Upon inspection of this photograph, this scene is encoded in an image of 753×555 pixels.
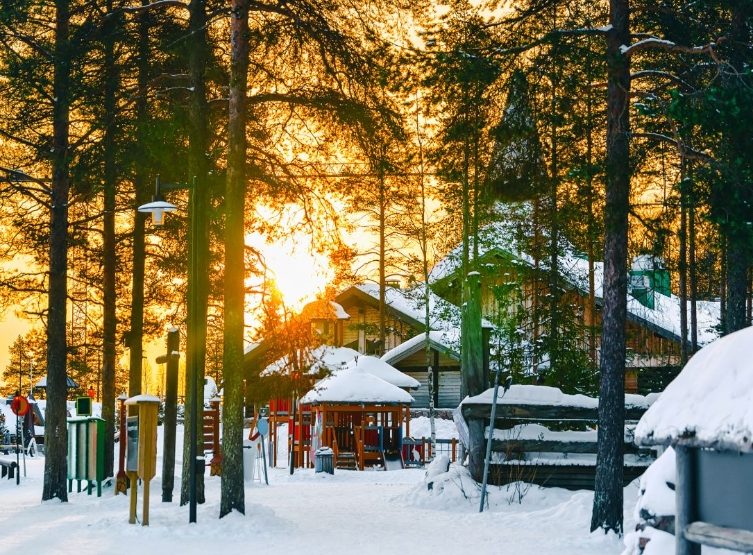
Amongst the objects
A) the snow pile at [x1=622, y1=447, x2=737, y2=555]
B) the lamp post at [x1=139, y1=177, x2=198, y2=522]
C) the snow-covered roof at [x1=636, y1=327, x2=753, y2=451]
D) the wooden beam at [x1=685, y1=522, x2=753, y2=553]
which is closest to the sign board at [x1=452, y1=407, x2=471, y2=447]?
the lamp post at [x1=139, y1=177, x2=198, y2=522]

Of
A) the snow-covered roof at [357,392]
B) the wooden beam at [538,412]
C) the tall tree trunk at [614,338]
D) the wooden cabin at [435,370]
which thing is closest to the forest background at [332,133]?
the tall tree trunk at [614,338]

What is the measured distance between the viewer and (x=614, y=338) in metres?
13.7

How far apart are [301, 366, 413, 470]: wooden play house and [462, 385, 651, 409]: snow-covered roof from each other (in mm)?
15566

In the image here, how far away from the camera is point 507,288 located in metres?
28.5

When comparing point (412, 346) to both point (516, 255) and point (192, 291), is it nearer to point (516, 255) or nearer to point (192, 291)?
point (516, 255)

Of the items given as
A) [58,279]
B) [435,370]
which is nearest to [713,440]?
[58,279]

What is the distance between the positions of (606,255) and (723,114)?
2.27 m

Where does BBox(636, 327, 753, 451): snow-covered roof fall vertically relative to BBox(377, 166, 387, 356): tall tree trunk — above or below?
below

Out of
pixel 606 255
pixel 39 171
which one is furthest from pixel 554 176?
pixel 39 171

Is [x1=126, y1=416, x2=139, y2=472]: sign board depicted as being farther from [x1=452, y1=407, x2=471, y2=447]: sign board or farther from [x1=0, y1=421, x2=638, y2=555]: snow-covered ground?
[x1=452, y1=407, x2=471, y2=447]: sign board

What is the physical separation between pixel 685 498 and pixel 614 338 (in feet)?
25.3

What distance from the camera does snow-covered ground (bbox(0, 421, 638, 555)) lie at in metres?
13.5

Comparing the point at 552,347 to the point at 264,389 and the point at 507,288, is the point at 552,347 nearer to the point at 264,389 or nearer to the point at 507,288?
the point at 507,288

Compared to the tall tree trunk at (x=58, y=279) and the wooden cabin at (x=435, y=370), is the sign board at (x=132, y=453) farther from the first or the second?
the wooden cabin at (x=435, y=370)
